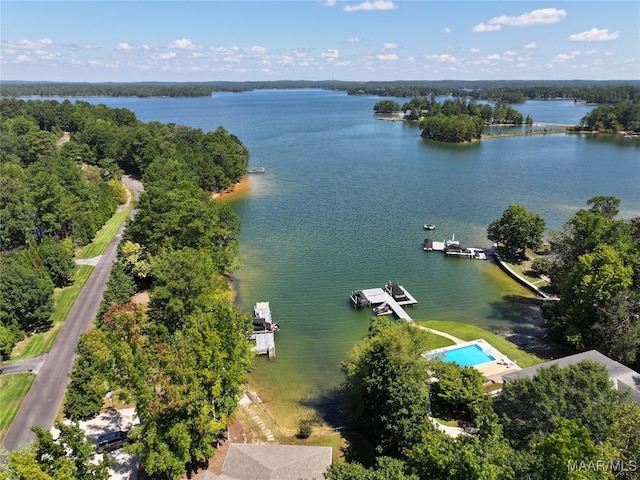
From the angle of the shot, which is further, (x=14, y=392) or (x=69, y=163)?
(x=69, y=163)

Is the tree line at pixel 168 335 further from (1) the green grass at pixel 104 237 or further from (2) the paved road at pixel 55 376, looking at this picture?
(1) the green grass at pixel 104 237

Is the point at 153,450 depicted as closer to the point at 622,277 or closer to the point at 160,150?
the point at 622,277

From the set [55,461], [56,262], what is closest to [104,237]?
[56,262]

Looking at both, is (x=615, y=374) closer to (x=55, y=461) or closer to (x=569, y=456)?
(x=569, y=456)

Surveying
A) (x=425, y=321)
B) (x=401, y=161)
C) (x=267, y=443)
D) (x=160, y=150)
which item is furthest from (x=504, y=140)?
(x=267, y=443)

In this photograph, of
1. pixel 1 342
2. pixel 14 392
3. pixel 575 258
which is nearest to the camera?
pixel 14 392
